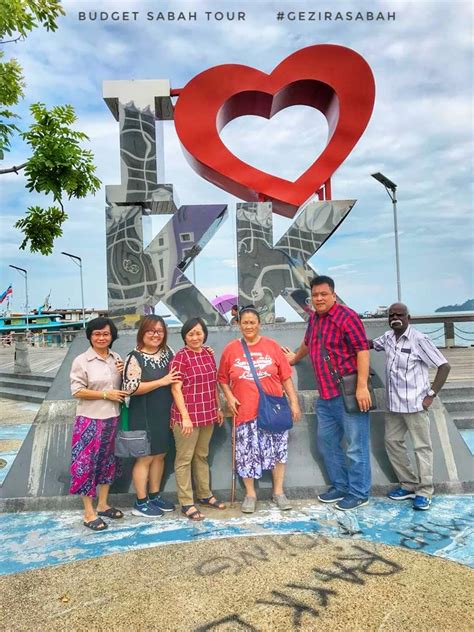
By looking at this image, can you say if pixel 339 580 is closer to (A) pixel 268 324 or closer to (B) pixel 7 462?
(A) pixel 268 324

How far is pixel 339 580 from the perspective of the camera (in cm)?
249

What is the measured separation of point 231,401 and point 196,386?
27 centimetres

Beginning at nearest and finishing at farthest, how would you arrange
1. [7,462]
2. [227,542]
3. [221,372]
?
[227,542]
[221,372]
[7,462]

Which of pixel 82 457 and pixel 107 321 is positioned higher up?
pixel 107 321

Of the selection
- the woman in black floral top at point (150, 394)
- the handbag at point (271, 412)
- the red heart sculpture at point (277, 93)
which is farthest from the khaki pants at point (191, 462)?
the red heart sculpture at point (277, 93)

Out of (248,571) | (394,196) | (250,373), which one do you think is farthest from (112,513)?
(394,196)

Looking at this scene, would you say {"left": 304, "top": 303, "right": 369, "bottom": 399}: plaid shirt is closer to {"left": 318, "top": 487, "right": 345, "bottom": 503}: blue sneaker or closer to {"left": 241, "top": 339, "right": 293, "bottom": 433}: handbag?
{"left": 241, "top": 339, "right": 293, "bottom": 433}: handbag

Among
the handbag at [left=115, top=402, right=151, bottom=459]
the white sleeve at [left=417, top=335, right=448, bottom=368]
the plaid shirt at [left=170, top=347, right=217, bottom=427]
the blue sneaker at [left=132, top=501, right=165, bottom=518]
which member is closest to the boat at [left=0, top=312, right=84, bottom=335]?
the blue sneaker at [left=132, top=501, right=165, bottom=518]

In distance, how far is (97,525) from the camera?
3340 millimetres

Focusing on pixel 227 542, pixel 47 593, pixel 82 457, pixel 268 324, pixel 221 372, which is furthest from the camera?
pixel 268 324

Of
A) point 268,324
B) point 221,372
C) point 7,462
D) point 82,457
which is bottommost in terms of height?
point 7,462

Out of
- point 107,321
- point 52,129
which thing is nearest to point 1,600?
point 107,321

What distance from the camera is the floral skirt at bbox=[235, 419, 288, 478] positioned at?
3506 mm

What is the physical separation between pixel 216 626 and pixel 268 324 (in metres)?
3.21
